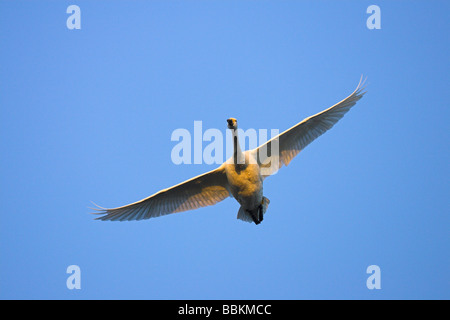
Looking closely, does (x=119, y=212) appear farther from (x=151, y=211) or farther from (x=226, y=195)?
(x=226, y=195)

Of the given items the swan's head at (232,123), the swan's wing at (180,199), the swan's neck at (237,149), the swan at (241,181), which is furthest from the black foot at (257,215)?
the swan's head at (232,123)

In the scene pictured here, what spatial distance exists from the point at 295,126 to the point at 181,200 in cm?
387

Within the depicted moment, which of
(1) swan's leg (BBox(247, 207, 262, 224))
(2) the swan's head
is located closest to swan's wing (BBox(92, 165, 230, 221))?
(1) swan's leg (BBox(247, 207, 262, 224))

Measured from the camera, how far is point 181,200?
1861 centimetres

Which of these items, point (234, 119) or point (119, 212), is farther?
point (119, 212)

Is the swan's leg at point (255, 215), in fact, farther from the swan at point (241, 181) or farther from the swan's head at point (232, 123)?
the swan's head at point (232, 123)

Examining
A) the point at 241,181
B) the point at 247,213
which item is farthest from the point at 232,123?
the point at 247,213

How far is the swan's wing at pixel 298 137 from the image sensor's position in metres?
17.8

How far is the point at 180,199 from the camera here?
61.0 feet

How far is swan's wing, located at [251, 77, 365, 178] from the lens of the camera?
17766 mm

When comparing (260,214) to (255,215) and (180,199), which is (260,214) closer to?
(255,215)

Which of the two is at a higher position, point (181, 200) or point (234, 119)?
point (234, 119)

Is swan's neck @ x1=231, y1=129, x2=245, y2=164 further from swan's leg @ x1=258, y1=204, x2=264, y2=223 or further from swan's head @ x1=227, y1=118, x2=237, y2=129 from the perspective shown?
swan's leg @ x1=258, y1=204, x2=264, y2=223
